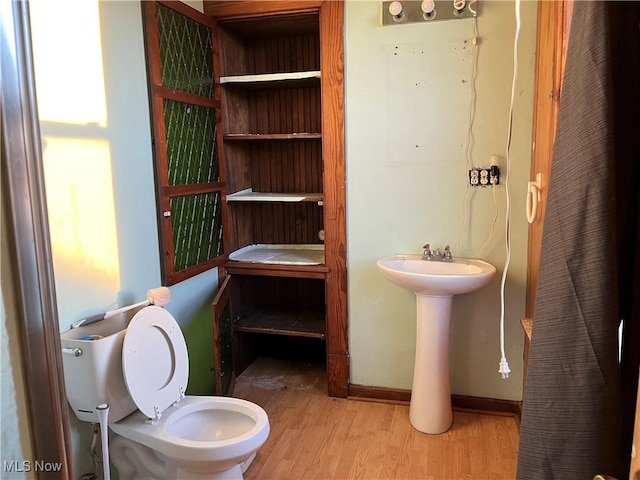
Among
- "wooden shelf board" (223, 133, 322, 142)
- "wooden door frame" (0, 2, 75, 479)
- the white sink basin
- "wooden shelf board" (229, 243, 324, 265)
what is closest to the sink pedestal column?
the white sink basin

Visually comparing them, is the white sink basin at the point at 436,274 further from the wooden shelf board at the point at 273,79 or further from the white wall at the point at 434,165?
the wooden shelf board at the point at 273,79

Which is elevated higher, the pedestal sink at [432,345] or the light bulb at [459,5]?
the light bulb at [459,5]

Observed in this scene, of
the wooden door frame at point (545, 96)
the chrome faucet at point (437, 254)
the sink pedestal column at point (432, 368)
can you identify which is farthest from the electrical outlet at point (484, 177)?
the sink pedestal column at point (432, 368)

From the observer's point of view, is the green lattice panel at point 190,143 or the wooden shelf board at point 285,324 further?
the wooden shelf board at point 285,324

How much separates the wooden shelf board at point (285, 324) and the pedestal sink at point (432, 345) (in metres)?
0.67

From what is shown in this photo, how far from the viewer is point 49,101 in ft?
5.73

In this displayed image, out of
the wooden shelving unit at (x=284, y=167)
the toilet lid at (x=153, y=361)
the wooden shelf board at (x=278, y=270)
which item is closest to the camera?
the toilet lid at (x=153, y=361)

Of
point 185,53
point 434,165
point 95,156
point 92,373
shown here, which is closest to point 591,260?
point 92,373

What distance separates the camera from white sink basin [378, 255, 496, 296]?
7.49 feet

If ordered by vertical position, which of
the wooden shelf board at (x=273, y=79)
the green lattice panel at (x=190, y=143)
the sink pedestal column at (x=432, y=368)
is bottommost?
the sink pedestal column at (x=432, y=368)

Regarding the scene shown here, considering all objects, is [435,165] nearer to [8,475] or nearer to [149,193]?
[149,193]

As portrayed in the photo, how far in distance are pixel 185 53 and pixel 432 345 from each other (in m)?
1.95

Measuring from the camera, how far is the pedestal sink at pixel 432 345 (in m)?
2.47

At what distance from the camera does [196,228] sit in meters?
2.63
